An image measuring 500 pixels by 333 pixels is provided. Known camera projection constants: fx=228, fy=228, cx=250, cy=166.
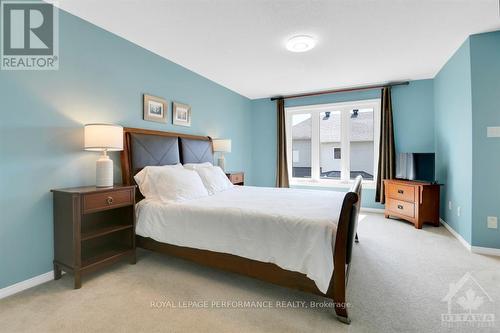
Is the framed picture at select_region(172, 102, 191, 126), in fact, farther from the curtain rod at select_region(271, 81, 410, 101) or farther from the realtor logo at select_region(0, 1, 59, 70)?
the curtain rod at select_region(271, 81, 410, 101)

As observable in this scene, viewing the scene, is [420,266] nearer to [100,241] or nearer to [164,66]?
[100,241]

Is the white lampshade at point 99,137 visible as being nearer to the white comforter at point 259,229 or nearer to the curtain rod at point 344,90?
the white comforter at point 259,229

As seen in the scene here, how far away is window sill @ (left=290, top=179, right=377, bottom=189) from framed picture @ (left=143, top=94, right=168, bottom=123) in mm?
3280

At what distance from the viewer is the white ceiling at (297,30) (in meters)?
2.13

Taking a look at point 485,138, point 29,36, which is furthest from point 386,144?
point 29,36

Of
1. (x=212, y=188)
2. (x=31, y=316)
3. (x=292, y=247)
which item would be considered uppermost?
(x=212, y=188)

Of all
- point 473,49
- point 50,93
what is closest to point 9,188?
point 50,93

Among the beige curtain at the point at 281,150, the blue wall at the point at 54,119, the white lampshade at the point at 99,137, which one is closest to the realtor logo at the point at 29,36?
the blue wall at the point at 54,119

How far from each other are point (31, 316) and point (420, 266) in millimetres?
3319

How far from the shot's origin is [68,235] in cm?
197

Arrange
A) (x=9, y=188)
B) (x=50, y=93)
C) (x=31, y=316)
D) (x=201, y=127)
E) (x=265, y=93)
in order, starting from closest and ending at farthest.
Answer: (x=31, y=316), (x=9, y=188), (x=50, y=93), (x=201, y=127), (x=265, y=93)

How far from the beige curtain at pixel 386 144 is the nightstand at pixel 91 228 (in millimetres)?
4251

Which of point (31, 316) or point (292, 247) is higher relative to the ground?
point (292, 247)

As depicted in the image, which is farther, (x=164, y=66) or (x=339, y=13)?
(x=164, y=66)
